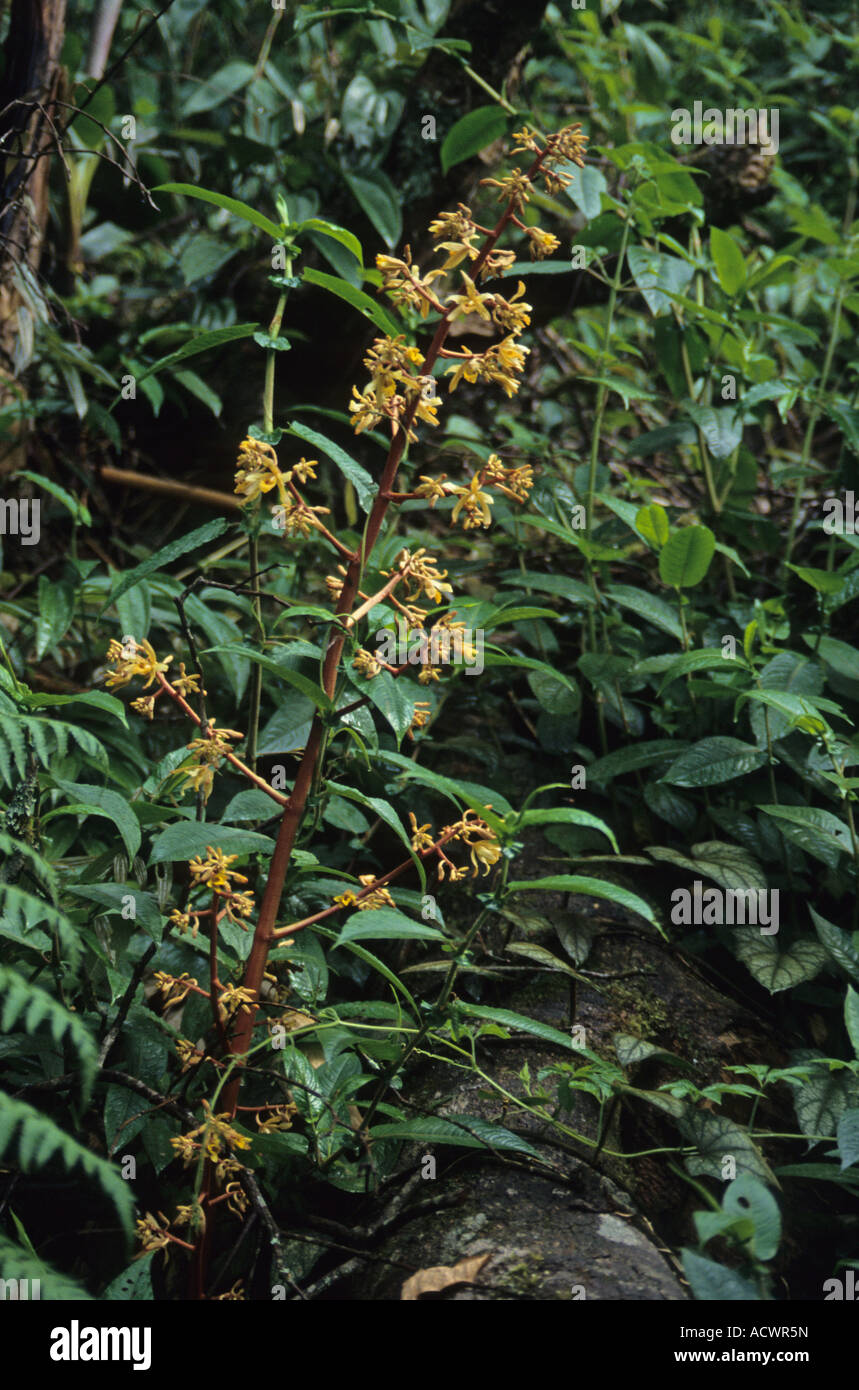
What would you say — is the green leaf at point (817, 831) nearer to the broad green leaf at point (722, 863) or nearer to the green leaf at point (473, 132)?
the broad green leaf at point (722, 863)

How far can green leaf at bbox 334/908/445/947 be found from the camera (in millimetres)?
1009

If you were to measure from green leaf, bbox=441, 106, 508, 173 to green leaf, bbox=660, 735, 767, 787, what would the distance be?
1.39 metres

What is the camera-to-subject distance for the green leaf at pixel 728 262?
7.18 feet

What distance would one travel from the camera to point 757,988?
1.78 meters

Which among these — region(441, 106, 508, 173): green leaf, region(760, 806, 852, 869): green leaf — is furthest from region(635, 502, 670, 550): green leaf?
region(441, 106, 508, 173): green leaf

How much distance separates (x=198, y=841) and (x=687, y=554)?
1.10 m

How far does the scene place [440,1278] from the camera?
3.64ft

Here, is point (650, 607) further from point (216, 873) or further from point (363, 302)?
point (216, 873)

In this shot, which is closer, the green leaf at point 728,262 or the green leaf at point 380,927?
the green leaf at point 380,927

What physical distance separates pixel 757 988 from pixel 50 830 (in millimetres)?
1266

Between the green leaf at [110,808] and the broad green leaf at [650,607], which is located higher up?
the broad green leaf at [650,607]

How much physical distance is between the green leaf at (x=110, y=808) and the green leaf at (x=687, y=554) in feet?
3.60

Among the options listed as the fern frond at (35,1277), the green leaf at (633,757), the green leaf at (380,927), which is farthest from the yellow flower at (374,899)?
the green leaf at (633,757)

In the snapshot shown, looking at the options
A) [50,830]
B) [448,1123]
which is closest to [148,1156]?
[448,1123]
